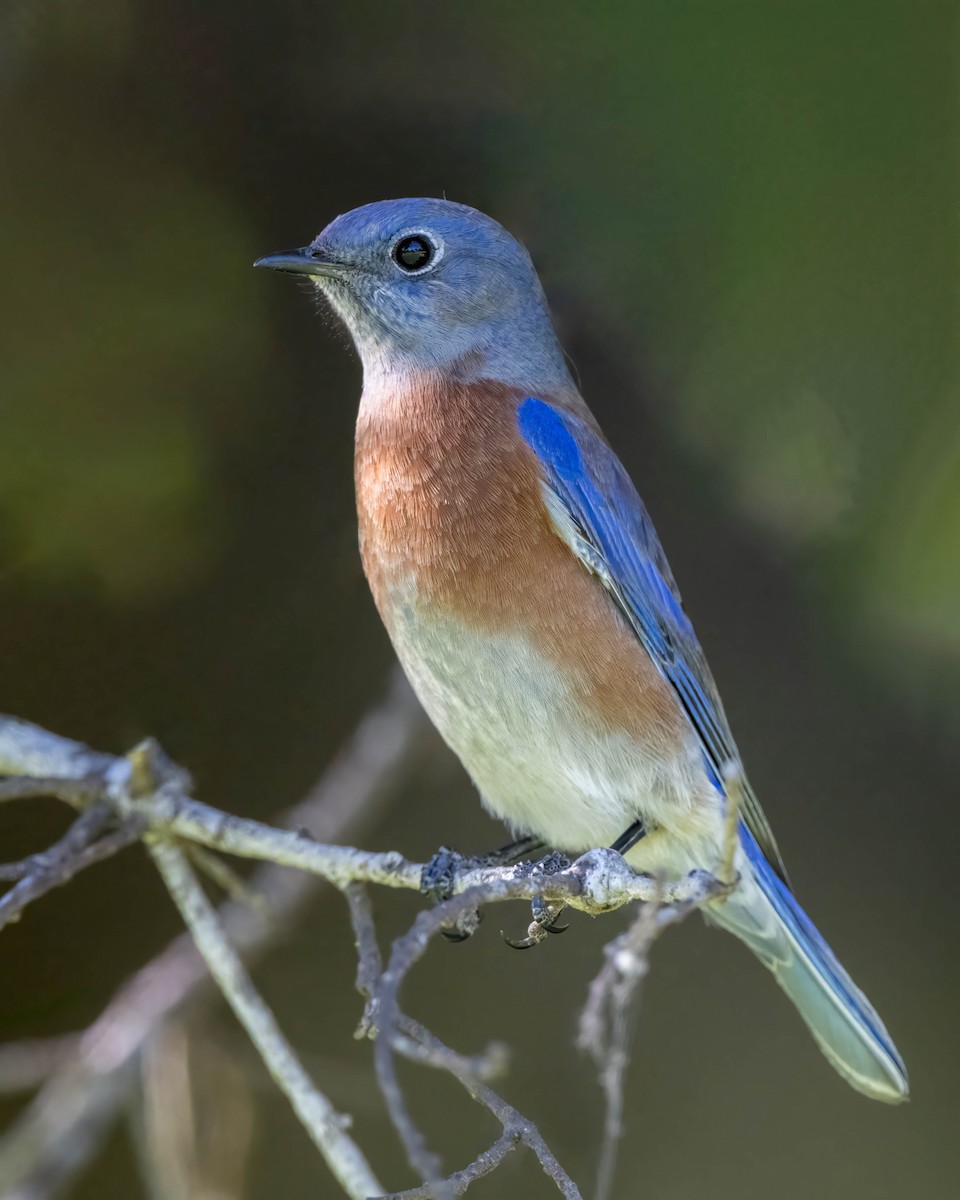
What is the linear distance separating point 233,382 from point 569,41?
1066 millimetres

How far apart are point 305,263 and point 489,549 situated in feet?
2.50

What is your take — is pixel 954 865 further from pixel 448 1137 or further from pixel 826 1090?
pixel 448 1137

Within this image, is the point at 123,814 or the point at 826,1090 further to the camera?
→ the point at 826,1090

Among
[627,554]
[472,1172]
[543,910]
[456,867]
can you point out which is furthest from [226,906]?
[472,1172]

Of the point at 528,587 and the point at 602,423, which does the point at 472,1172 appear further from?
the point at 602,423

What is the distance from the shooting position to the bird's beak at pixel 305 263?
2.58 meters

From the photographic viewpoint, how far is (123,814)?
2.55m

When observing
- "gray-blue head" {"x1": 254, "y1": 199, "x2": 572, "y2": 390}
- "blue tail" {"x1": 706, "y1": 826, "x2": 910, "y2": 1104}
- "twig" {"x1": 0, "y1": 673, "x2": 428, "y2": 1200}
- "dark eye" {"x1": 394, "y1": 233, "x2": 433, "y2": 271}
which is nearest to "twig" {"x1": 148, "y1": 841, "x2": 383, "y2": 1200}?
"twig" {"x1": 0, "y1": 673, "x2": 428, "y2": 1200}

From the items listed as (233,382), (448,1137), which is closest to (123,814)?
(233,382)

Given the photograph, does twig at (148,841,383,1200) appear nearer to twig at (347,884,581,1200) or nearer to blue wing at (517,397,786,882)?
twig at (347,884,581,1200)

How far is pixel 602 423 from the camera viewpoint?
125 inches

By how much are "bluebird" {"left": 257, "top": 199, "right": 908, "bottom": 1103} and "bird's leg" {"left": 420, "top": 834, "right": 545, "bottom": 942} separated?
Result: 130 millimetres

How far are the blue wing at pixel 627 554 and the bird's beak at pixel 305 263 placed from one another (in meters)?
0.52

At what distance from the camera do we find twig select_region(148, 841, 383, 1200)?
7.27 ft
